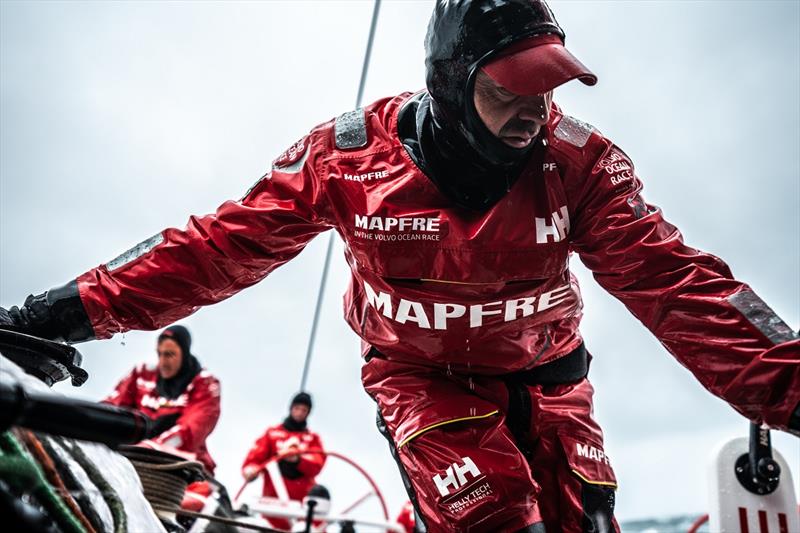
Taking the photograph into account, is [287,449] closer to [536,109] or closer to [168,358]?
[168,358]

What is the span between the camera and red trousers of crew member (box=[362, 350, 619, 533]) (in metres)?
1.54

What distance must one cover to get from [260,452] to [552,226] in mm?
5083

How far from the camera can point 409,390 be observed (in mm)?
1688

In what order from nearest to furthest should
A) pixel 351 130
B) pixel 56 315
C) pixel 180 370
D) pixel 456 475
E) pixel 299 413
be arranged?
pixel 56 315
pixel 456 475
pixel 351 130
pixel 180 370
pixel 299 413

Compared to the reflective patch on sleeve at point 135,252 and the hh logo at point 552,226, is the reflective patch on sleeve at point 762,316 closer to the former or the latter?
the hh logo at point 552,226

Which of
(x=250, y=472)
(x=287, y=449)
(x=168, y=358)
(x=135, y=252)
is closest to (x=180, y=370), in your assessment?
(x=168, y=358)

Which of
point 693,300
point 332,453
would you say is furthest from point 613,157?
point 332,453

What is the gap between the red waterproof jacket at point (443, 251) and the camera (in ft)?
4.81

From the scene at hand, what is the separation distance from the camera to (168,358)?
473 centimetres

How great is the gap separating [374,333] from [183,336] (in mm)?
3308

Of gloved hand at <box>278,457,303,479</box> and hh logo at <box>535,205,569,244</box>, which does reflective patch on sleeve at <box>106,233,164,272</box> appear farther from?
gloved hand at <box>278,457,303,479</box>

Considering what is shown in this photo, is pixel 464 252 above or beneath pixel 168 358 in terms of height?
beneath

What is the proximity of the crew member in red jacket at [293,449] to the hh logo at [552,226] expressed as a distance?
4636mm

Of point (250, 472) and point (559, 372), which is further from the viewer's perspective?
point (250, 472)
